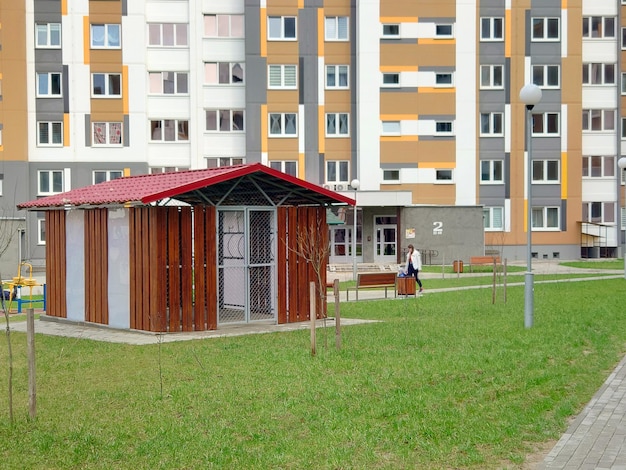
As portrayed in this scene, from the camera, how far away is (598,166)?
53500 millimetres

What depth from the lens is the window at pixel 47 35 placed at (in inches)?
1940

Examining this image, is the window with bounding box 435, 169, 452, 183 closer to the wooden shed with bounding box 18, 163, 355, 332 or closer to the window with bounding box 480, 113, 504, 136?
the window with bounding box 480, 113, 504, 136

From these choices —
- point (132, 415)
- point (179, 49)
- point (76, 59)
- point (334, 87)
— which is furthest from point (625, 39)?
point (132, 415)

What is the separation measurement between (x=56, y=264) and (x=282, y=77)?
3323 cm

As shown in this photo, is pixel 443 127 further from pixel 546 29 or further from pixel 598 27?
pixel 598 27

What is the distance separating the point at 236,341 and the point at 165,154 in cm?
3773

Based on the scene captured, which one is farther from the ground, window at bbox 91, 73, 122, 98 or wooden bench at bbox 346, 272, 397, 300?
window at bbox 91, 73, 122, 98

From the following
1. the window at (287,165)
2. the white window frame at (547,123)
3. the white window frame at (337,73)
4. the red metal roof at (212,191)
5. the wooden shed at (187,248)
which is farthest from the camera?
the white window frame at (547,123)

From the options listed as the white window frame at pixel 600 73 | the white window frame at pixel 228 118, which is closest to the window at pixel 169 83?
the white window frame at pixel 228 118

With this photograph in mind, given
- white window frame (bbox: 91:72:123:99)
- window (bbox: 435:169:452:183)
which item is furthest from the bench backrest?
white window frame (bbox: 91:72:123:99)

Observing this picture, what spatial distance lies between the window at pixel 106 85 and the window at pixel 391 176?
17.1 meters

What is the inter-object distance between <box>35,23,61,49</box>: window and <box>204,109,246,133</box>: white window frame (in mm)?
9938

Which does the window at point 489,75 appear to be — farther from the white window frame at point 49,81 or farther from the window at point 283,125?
the white window frame at point 49,81

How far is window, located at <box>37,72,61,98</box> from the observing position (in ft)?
161
